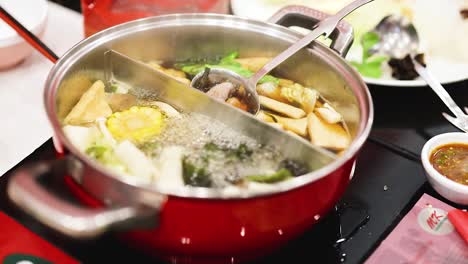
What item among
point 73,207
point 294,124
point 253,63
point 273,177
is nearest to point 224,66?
point 253,63

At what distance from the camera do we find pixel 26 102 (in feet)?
6.08

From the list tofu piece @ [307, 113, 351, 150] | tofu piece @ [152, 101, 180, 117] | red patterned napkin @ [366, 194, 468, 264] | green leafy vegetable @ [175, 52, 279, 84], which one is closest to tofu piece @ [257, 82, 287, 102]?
green leafy vegetable @ [175, 52, 279, 84]

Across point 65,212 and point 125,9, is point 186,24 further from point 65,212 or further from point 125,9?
point 65,212

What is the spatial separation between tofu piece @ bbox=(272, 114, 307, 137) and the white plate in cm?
61

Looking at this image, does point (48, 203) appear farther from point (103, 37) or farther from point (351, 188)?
point (351, 188)

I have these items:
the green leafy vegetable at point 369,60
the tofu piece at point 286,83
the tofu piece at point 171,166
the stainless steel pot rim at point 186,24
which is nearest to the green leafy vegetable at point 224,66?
the tofu piece at point 286,83

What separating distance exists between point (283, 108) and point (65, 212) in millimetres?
770

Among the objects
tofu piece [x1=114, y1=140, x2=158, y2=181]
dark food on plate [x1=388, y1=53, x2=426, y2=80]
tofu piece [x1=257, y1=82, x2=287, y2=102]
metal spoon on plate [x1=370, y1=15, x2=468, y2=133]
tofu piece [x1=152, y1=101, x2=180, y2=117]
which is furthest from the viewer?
metal spoon on plate [x1=370, y1=15, x2=468, y2=133]

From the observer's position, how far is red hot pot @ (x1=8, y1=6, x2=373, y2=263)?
0.98 m

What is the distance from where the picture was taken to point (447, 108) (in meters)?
1.85

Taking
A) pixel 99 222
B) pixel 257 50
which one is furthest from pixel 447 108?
pixel 99 222

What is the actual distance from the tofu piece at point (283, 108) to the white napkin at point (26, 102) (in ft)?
2.19

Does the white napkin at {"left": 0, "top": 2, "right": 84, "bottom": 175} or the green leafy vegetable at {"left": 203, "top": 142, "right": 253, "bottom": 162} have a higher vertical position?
the green leafy vegetable at {"left": 203, "top": 142, "right": 253, "bottom": 162}

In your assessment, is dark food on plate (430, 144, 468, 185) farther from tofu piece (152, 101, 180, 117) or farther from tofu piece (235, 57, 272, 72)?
tofu piece (152, 101, 180, 117)
